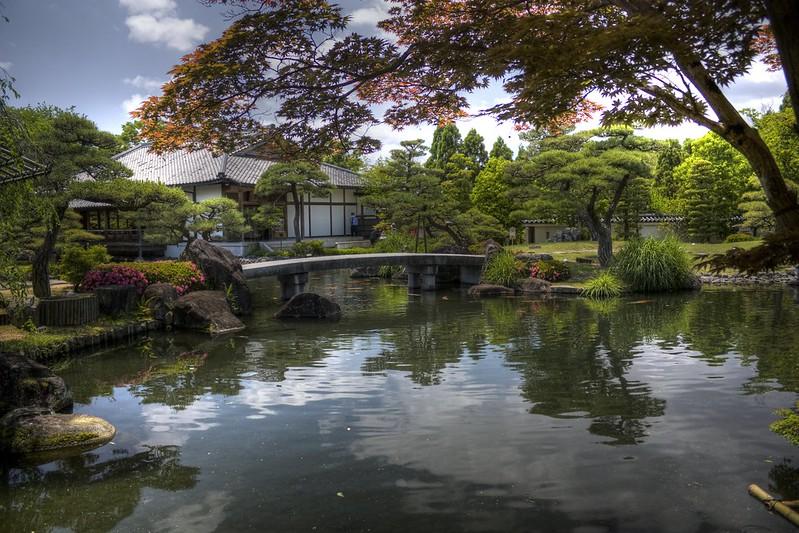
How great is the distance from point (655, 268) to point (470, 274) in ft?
19.5

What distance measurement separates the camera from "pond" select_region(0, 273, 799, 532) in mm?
4375

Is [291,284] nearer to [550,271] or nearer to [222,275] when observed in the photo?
[222,275]

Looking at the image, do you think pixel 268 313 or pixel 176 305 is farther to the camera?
pixel 268 313

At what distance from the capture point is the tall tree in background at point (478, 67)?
435 centimetres

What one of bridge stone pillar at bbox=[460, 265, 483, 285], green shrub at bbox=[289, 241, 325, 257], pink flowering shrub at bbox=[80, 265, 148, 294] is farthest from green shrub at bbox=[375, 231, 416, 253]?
pink flowering shrub at bbox=[80, 265, 148, 294]

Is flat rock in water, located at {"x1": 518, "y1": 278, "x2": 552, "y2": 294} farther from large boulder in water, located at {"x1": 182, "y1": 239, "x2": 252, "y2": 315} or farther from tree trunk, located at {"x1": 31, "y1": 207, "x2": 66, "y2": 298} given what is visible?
tree trunk, located at {"x1": 31, "y1": 207, "x2": 66, "y2": 298}

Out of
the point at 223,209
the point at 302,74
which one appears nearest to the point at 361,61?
the point at 302,74

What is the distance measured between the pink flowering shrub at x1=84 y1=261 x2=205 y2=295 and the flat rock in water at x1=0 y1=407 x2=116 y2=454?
6.85 m

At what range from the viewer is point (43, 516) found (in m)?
4.51

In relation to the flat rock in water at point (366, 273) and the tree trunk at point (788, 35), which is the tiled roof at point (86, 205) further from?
the tree trunk at point (788, 35)

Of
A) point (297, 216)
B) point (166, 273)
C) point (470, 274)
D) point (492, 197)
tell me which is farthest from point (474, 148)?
point (166, 273)

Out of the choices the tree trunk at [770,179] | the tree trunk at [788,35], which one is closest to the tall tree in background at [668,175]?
the tree trunk at [770,179]

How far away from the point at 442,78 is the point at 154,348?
7.30m

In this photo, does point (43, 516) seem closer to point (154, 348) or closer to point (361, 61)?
point (361, 61)
